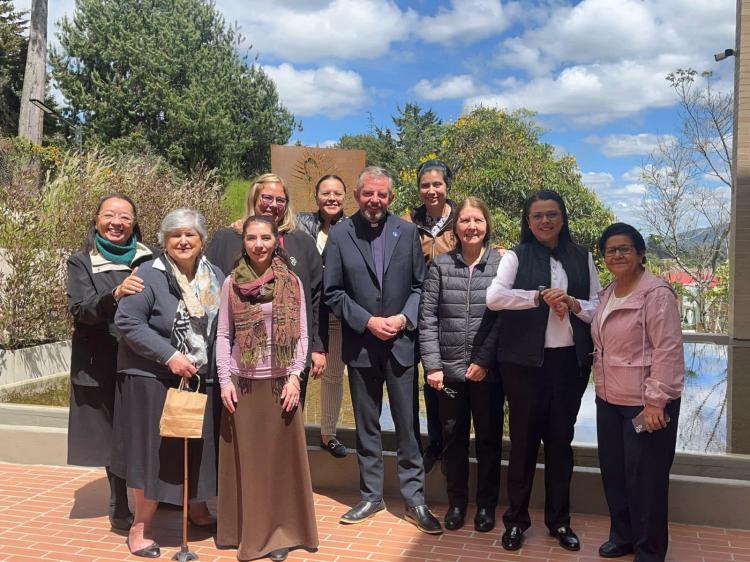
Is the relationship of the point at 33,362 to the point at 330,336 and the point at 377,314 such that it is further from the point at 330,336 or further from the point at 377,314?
the point at 377,314

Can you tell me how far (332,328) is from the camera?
460cm

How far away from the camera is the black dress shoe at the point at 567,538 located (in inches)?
143

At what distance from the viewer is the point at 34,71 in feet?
65.0

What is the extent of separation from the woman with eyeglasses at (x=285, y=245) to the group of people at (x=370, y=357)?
12mm

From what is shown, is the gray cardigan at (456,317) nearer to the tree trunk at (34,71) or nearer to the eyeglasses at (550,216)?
the eyeglasses at (550,216)

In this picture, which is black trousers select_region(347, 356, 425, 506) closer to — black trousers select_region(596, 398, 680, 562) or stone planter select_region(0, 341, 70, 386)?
black trousers select_region(596, 398, 680, 562)

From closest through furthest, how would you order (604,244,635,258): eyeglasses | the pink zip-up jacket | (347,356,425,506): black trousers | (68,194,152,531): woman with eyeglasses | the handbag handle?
the pink zip-up jacket, (604,244,635,258): eyeglasses, the handbag handle, (68,194,152,531): woman with eyeglasses, (347,356,425,506): black trousers

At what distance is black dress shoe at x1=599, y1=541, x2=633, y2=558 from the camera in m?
3.54

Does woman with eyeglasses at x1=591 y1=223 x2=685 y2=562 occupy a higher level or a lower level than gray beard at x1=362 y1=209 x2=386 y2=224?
lower

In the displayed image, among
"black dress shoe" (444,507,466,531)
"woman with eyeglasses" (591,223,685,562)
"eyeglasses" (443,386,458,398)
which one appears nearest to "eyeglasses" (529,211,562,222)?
"woman with eyeglasses" (591,223,685,562)

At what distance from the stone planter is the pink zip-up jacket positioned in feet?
21.0

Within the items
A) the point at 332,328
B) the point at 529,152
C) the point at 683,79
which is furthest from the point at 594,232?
the point at 332,328

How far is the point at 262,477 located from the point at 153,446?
57 cm

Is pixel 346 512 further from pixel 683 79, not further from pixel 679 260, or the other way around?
pixel 683 79
